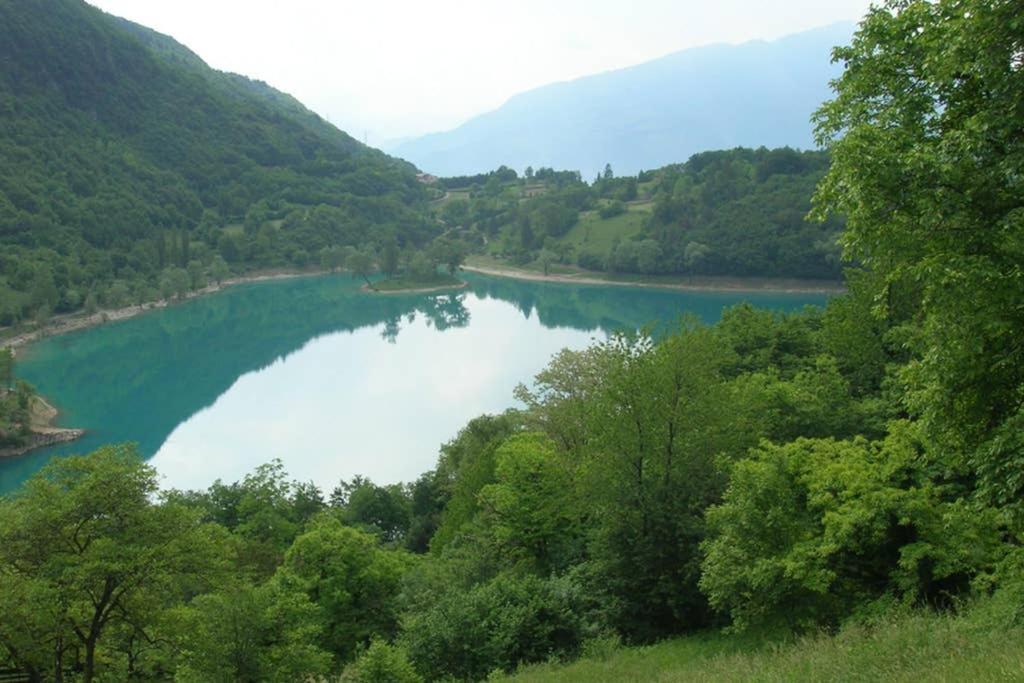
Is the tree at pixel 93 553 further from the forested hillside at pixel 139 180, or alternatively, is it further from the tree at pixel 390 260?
the tree at pixel 390 260

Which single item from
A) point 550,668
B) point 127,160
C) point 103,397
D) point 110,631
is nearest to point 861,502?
point 550,668

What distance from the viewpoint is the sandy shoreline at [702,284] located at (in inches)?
3716

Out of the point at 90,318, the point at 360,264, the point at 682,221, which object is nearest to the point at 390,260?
the point at 360,264

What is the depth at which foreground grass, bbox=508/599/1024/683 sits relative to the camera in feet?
21.6

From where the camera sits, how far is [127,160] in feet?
439

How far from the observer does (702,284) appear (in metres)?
103

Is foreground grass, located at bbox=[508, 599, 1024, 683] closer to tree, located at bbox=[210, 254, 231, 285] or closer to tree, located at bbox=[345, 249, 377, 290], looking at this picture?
tree, located at bbox=[345, 249, 377, 290]

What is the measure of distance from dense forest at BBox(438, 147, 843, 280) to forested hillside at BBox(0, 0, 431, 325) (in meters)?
22.8

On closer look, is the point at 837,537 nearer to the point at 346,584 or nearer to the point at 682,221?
the point at 346,584

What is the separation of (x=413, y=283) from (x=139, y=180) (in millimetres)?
55800

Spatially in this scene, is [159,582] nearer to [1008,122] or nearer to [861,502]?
[861,502]

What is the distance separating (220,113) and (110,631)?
17054cm

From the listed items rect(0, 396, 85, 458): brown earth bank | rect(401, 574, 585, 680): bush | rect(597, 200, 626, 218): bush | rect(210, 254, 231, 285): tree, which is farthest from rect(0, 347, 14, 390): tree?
rect(597, 200, 626, 218): bush

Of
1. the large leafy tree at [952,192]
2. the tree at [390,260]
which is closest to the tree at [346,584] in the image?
the large leafy tree at [952,192]
